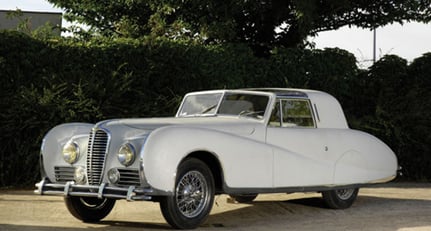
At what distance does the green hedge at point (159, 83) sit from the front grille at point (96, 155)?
234 inches

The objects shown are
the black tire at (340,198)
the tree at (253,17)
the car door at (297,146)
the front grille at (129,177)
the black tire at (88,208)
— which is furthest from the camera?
the tree at (253,17)

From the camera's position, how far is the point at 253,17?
68.1 ft

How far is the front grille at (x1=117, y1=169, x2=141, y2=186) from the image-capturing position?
9066 mm

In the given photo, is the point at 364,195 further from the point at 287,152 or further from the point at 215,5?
the point at 215,5

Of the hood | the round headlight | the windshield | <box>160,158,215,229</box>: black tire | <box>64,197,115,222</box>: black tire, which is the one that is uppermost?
the windshield

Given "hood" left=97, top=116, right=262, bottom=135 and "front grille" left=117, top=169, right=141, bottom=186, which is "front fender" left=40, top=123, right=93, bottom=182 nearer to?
"hood" left=97, top=116, right=262, bottom=135

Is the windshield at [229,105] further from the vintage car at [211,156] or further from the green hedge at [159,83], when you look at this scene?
the green hedge at [159,83]

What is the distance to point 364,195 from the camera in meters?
14.4

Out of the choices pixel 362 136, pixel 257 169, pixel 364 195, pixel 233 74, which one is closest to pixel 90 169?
pixel 257 169

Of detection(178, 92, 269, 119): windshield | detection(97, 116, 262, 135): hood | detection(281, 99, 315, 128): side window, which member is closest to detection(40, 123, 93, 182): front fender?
detection(97, 116, 262, 135): hood

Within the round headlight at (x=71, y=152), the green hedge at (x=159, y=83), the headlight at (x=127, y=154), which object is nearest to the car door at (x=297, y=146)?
the headlight at (x=127, y=154)

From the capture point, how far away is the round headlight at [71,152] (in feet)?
32.2

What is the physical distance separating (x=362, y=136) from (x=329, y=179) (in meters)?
1.19

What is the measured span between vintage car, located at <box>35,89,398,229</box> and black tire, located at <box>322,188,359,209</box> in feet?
0.05
